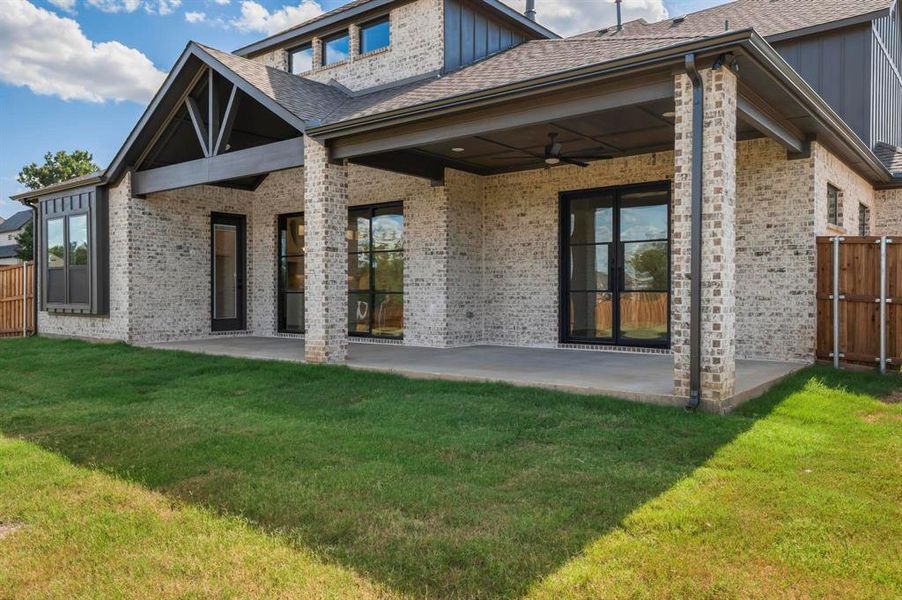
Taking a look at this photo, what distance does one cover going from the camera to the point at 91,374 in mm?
8656

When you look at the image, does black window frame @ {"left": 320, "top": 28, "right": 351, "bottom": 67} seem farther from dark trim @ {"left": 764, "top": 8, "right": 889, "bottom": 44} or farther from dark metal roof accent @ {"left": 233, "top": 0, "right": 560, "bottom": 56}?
dark trim @ {"left": 764, "top": 8, "right": 889, "bottom": 44}

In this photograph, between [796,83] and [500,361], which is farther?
[500,361]

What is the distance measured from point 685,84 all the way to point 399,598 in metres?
5.38

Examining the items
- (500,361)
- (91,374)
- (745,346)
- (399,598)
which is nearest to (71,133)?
(91,374)

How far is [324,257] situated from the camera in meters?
9.18

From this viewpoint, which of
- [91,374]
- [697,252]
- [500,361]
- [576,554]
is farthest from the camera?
[500,361]

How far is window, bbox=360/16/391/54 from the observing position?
40.3 ft

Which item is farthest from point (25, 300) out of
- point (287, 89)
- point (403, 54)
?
point (403, 54)

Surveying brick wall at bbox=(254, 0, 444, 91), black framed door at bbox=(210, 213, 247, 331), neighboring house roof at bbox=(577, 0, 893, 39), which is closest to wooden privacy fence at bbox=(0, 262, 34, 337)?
black framed door at bbox=(210, 213, 247, 331)

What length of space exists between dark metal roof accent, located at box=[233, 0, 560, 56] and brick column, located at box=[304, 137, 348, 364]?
4430 millimetres

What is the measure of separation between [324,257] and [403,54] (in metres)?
4.92

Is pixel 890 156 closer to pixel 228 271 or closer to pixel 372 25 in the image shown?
pixel 372 25

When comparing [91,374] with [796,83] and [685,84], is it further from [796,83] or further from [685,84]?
[796,83]

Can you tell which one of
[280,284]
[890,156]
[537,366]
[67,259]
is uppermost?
[890,156]
